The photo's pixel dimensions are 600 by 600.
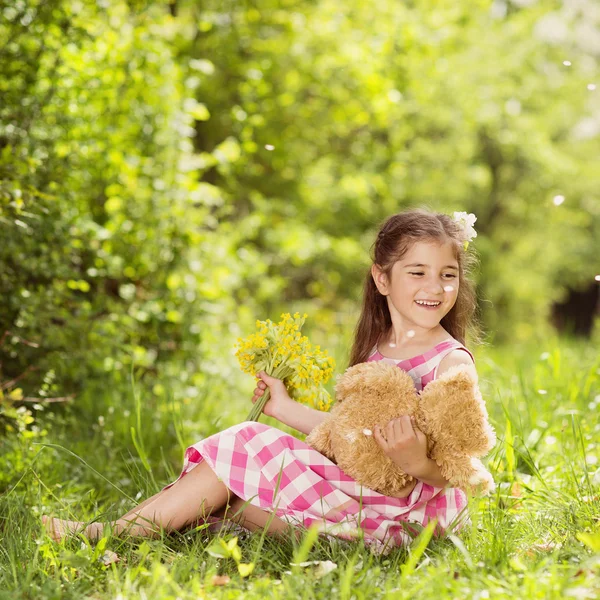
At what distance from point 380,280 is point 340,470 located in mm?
716

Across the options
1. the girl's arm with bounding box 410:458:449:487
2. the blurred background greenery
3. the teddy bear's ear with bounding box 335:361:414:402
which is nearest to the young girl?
the girl's arm with bounding box 410:458:449:487

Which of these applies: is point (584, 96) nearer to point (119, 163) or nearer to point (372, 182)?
point (372, 182)

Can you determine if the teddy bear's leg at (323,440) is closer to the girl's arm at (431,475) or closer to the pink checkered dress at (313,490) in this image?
the pink checkered dress at (313,490)

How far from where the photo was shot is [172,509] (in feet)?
7.89

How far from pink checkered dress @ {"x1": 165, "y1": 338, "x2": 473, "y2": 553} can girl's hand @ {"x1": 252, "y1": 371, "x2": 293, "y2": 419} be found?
15 centimetres

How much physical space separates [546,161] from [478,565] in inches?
498

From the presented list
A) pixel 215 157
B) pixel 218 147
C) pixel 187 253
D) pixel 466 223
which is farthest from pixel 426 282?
pixel 218 147

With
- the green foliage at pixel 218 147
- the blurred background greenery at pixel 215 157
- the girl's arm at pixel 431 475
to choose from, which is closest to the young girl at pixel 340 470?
the girl's arm at pixel 431 475

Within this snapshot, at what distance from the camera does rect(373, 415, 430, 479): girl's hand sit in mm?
2156

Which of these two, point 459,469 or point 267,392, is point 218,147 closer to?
point 267,392

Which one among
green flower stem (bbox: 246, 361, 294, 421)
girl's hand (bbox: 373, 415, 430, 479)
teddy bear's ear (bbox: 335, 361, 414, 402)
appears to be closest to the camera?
girl's hand (bbox: 373, 415, 430, 479)

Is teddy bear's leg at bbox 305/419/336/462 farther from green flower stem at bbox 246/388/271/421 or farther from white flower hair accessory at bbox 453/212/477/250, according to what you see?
white flower hair accessory at bbox 453/212/477/250

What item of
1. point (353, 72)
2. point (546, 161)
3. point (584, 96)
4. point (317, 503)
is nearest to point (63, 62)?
point (317, 503)

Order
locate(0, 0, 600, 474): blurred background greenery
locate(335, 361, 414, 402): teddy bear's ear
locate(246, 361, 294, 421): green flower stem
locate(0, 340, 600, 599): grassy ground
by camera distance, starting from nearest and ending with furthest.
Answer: locate(0, 340, 600, 599): grassy ground < locate(335, 361, 414, 402): teddy bear's ear < locate(246, 361, 294, 421): green flower stem < locate(0, 0, 600, 474): blurred background greenery
